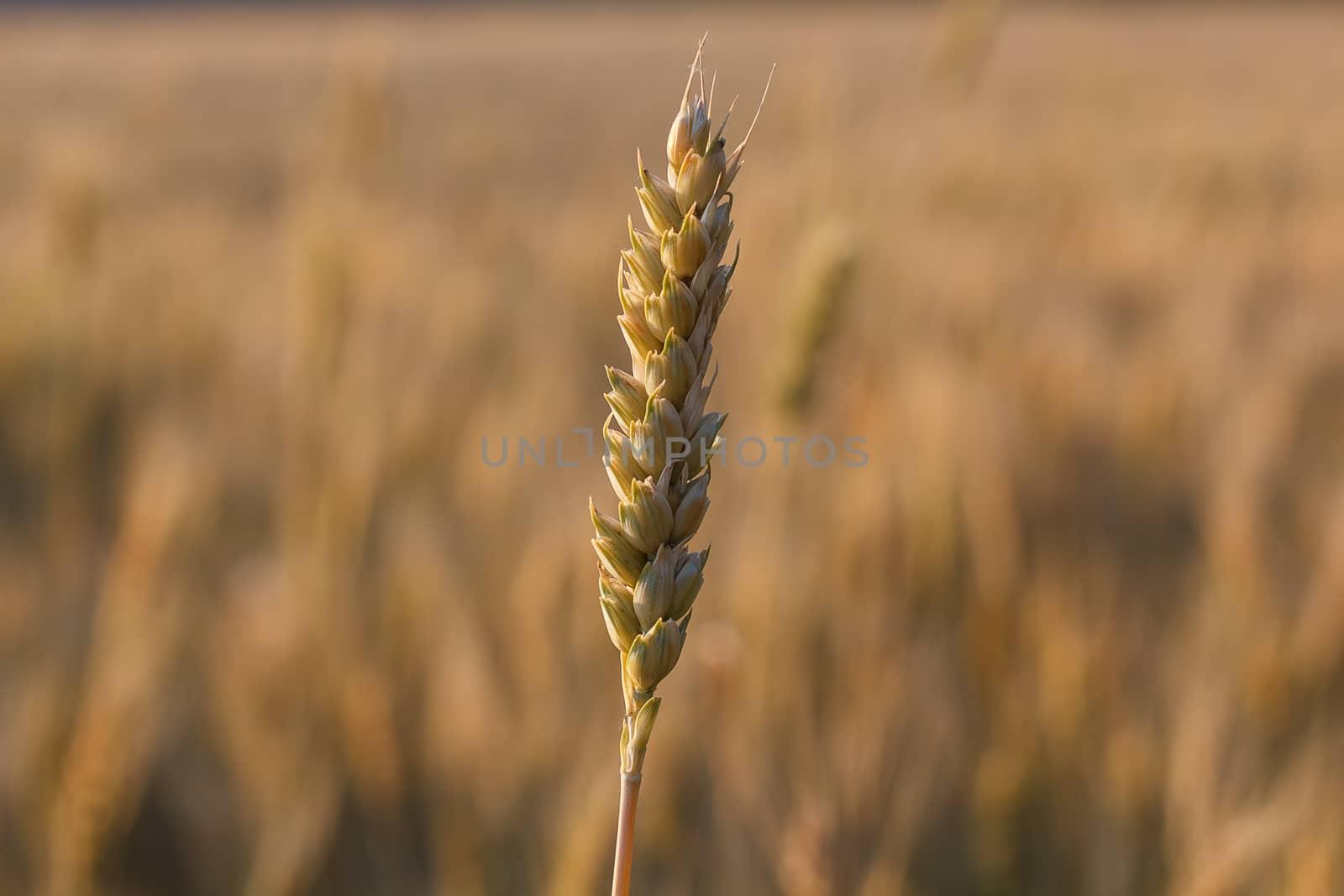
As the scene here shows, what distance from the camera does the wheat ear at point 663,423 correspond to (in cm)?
41

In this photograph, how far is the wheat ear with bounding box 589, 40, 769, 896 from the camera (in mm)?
408

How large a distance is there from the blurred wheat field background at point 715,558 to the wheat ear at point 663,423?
17.4 inches

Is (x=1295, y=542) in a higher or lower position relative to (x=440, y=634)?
higher

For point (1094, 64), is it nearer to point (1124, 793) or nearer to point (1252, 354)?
point (1252, 354)

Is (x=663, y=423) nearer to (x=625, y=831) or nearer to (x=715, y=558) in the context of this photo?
(x=625, y=831)

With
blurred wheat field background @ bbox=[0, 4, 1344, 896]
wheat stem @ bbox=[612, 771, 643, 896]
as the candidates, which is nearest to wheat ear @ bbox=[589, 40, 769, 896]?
wheat stem @ bbox=[612, 771, 643, 896]

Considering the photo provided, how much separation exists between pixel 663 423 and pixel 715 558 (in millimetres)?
1346

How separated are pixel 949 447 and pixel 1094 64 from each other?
896cm

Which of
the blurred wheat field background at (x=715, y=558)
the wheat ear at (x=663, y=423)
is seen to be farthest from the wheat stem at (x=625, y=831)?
the blurred wheat field background at (x=715, y=558)

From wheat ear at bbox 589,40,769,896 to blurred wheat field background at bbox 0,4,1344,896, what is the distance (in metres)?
0.44

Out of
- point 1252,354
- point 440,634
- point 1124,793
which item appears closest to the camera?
point 1124,793

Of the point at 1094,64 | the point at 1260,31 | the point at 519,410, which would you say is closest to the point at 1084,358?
the point at 519,410

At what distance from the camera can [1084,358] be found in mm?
2344

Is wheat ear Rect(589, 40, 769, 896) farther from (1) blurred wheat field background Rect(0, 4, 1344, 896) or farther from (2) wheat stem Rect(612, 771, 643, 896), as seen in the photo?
(1) blurred wheat field background Rect(0, 4, 1344, 896)
